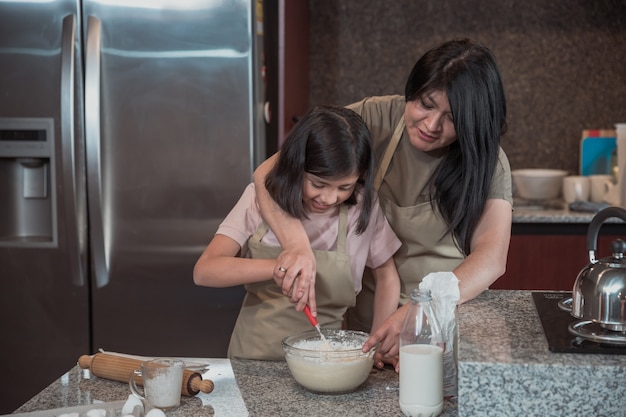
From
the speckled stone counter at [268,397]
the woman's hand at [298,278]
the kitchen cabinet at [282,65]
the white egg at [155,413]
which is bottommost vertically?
the speckled stone counter at [268,397]

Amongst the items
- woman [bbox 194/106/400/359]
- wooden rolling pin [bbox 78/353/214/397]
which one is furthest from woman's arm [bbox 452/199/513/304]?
wooden rolling pin [bbox 78/353/214/397]

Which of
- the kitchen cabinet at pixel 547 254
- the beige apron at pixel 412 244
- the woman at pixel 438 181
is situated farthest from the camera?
the kitchen cabinet at pixel 547 254

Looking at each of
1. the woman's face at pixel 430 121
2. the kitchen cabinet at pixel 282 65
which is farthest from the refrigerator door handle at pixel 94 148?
the woman's face at pixel 430 121

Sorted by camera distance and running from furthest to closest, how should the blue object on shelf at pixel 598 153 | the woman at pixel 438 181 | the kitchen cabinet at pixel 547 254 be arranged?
the blue object on shelf at pixel 598 153 → the kitchen cabinet at pixel 547 254 → the woman at pixel 438 181

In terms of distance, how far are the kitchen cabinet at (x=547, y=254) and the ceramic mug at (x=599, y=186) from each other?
31 cm

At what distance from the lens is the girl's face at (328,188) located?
68.9 inches

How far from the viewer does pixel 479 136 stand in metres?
1.81

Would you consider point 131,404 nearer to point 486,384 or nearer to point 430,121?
point 486,384

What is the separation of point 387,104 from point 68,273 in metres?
1.33

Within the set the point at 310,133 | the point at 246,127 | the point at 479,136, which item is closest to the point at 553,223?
the point at 246,127

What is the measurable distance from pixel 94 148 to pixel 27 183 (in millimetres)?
294

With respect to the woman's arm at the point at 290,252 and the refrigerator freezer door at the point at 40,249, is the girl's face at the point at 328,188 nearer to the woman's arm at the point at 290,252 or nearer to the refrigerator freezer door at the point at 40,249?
the woman's arm at the point at 290,252

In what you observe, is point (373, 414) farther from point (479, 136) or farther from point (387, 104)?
point (387, 104)

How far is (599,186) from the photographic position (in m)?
3.38
